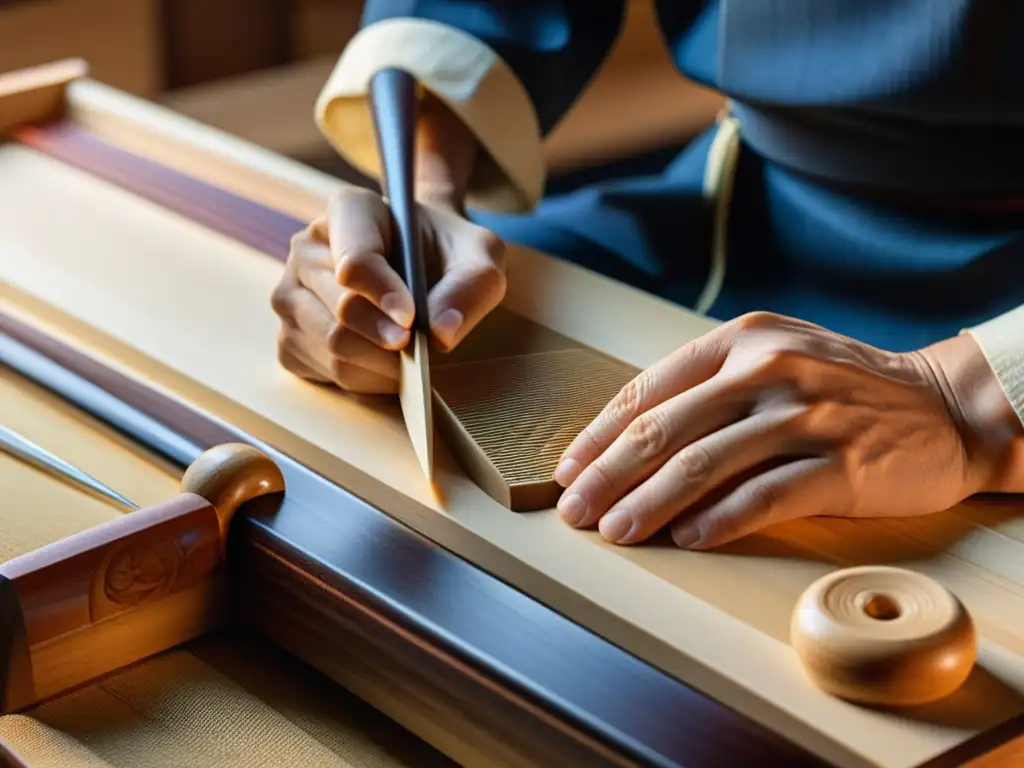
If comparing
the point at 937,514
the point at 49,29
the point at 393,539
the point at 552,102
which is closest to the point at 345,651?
the point at 393,539

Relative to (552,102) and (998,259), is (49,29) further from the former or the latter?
(998,259)

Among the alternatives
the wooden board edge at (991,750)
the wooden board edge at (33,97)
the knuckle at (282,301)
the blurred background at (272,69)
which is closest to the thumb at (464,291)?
the knuckle at (282,301)

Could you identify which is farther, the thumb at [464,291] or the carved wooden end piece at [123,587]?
the thumb at [464,291]

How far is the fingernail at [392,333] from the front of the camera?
3.34 feet

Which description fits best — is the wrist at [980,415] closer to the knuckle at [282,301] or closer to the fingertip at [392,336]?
the fingertip at [392,336]

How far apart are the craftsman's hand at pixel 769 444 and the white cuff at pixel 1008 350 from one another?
16 millimetres

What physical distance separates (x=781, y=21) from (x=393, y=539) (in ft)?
2.11

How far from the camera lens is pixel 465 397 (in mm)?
1015

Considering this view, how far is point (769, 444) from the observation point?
0.89 meters

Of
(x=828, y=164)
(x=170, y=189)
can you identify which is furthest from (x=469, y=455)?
(x=170, y=189)

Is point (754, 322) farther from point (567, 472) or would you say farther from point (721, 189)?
point (721, 189)

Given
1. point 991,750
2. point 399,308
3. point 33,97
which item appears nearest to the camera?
point 991,750

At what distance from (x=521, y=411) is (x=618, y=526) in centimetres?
16

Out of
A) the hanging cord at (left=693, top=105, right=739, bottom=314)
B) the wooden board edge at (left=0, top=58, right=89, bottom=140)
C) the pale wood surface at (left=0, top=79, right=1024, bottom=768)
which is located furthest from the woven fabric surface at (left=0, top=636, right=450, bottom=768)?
the wooden board edge at (left=0, top=58, right=89, bottom=140)
